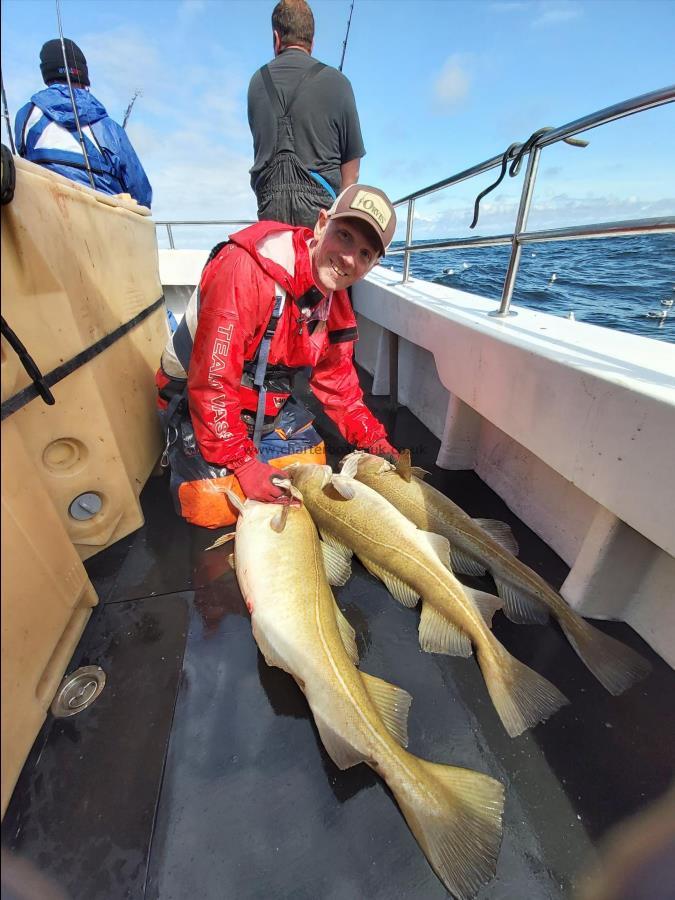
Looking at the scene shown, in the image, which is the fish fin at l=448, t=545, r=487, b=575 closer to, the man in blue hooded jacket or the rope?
the rope

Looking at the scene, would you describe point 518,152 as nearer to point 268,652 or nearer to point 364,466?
point 364,466

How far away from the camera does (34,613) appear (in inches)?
37.7

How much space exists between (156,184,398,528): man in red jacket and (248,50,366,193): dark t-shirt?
6.00 feet

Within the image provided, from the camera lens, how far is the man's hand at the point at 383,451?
3.05 metres

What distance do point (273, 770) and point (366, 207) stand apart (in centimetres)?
260

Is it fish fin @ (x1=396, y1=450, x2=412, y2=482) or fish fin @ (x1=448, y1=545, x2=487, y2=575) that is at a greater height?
fish fin @ (x1=396, y1=450, x2=412, y2=482)

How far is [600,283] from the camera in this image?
13.1 metres

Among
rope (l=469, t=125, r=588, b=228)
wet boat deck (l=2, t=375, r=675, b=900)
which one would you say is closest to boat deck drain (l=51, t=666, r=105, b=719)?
wet boat deck (l=2, t=375, r=675, b=900)

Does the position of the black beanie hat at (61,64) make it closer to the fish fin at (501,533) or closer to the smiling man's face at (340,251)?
the smiling man's face at (340,251)

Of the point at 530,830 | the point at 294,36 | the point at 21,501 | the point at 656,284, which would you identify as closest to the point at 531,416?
the point at 530,830

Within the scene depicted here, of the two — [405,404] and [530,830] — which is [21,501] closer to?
[530,830]

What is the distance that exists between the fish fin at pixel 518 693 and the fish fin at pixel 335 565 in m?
0.83

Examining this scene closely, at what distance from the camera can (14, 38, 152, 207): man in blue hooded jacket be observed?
3400 millimetres

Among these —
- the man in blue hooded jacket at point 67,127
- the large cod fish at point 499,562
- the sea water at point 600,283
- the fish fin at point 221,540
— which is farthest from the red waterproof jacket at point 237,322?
the man in blue hooded jacket at point 67,127
